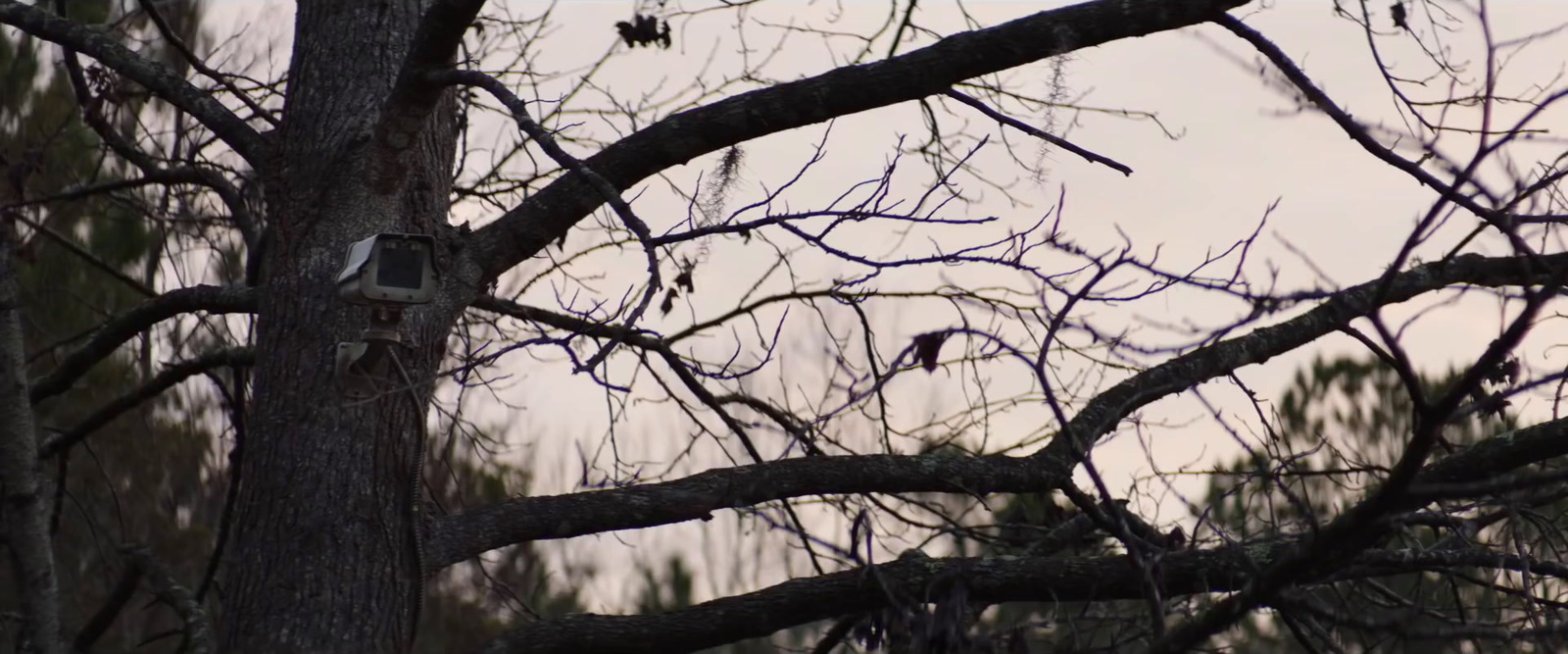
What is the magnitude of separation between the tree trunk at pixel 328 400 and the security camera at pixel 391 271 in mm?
186

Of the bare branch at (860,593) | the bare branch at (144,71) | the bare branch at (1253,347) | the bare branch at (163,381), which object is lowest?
the bare branch at (860,593)

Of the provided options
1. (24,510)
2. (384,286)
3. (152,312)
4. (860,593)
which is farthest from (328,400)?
(24,510)

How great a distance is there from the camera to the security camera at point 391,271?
2811mm

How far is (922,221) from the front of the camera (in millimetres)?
3207

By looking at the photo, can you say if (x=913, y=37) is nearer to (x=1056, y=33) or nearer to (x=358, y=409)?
(x=1056, y=33)

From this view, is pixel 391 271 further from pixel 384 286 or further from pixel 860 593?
pixel 860 593

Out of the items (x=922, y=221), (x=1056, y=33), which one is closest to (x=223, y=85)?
(x=922, y=221)

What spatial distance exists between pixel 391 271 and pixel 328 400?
1.32 feet

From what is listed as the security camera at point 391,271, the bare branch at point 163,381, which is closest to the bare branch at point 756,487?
the security camera at point 391,271

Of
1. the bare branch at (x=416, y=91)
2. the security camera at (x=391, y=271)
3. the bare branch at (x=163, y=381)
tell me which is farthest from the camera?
the bare branch at (x=163, y=381)

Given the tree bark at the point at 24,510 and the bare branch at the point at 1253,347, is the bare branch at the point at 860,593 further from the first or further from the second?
the tree bark at the point at 24,510

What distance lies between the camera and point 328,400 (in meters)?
3.08

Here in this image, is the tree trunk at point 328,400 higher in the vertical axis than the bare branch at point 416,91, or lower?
lower

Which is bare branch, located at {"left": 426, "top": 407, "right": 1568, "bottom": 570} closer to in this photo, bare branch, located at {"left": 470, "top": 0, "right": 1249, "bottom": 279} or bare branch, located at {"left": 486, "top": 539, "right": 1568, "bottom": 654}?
bare branch, located at {"left": 486, "top": 539, "right": 1568, "bottom": 654}
